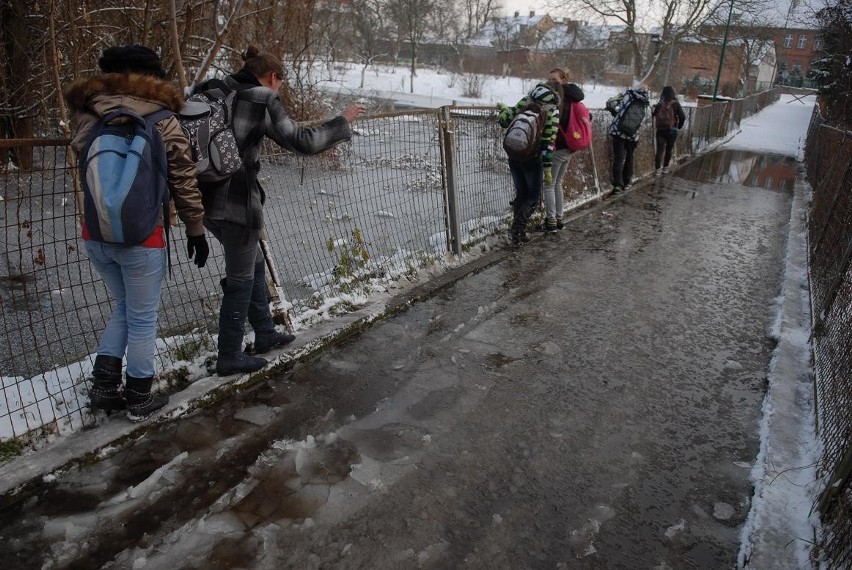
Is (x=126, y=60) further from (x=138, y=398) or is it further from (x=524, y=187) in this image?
(x=524, y=187)

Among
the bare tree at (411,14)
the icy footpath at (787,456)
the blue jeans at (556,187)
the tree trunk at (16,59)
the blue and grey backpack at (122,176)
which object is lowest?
the icy footpath at (787,456)

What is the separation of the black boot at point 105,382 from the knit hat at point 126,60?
4.89 ft

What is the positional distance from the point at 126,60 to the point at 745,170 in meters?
15.3

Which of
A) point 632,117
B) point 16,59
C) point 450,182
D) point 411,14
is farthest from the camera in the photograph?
point 411,14

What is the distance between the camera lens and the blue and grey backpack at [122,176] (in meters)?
2.58

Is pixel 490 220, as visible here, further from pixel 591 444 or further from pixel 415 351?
pixel 591 444

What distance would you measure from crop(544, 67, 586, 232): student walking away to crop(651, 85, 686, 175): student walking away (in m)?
5.29

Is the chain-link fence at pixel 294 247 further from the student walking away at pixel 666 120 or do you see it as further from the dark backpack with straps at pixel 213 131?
the student walking away at pixel 666 120

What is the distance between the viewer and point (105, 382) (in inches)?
122

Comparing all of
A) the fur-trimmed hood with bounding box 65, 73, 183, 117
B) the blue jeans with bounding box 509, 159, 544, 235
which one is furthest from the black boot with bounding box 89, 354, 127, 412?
the blue jeans with bounding box 509, 159, 544, 235

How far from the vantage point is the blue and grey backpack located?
2.58 m

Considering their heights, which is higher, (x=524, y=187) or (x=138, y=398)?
(x=524, y=187)

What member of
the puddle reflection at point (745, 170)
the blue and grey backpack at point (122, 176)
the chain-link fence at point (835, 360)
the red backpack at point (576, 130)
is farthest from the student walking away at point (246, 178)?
the puddle reflection at point (745, 170)

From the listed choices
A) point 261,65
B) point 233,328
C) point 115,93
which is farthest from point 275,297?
point 115,93
